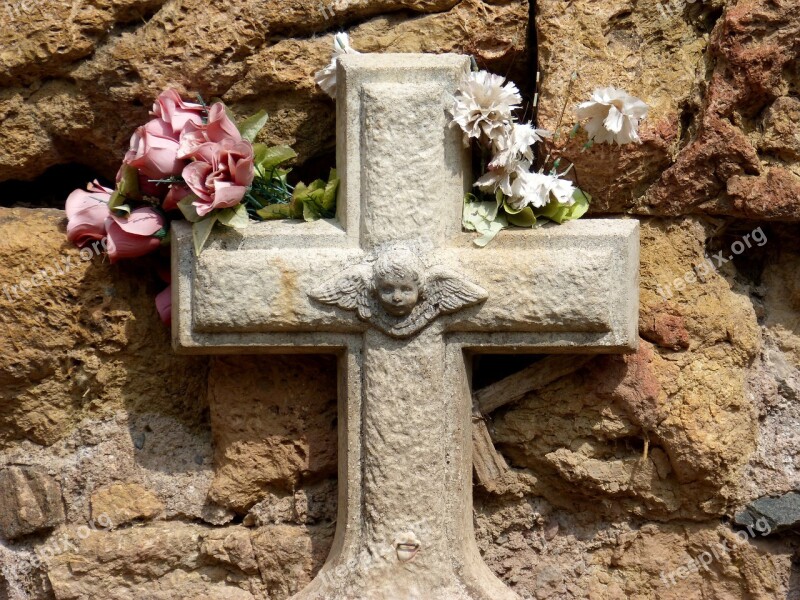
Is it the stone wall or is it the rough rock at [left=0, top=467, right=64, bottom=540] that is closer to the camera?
the stone wall

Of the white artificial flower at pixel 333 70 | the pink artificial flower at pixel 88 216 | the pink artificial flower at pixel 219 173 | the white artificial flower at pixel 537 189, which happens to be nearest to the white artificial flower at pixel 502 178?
the white artificial flower at pixel 537 189

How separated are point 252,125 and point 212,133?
15 cm

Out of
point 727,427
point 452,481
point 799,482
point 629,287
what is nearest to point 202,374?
point 452,481

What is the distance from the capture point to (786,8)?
278 cm

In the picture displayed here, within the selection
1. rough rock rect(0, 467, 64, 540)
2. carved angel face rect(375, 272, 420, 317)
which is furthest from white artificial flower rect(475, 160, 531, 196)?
rough rock rect(0, 467, 64, 540)

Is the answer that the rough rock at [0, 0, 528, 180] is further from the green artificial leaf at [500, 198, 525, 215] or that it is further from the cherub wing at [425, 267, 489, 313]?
the cherub wing at [425, 267, 489, 313]

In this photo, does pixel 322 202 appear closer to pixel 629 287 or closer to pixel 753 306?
pixel 629 287

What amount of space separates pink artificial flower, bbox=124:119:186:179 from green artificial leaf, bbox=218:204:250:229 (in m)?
0.15

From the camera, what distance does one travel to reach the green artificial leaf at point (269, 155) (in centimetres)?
284

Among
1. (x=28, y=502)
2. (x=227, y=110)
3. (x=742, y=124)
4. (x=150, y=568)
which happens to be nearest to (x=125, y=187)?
(x=227, y=110)

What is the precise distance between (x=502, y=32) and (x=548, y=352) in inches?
30.0

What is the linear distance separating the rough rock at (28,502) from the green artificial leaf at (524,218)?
1.25 metres

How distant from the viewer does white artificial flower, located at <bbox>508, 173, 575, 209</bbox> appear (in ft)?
8.89

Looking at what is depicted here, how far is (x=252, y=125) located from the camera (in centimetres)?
284
